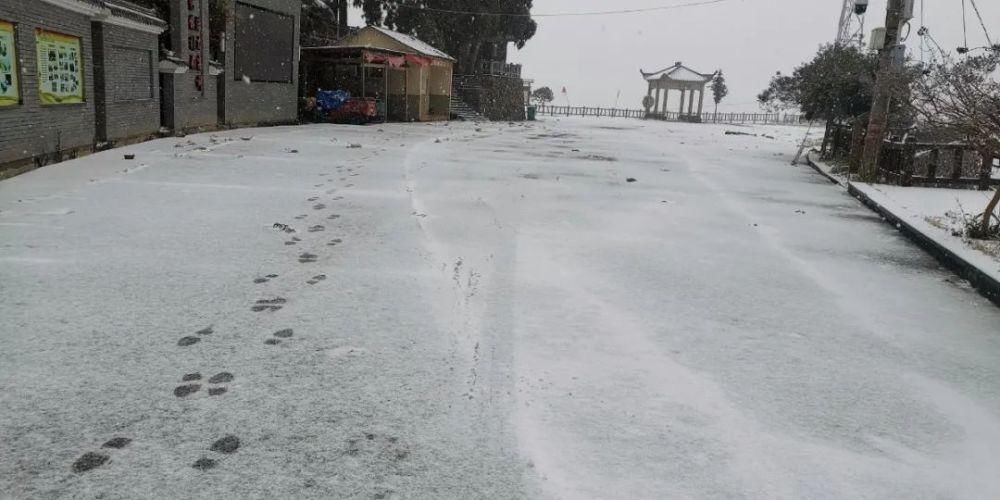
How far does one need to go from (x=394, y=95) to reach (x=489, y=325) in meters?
29.2

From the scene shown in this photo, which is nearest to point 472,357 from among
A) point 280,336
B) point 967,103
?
point 280,336

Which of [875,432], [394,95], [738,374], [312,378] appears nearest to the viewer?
[875,432]

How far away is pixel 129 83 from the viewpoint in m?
14.3

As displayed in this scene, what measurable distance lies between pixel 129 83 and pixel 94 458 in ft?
45.8

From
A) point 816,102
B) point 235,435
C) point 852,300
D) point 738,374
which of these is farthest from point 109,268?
point 816,102

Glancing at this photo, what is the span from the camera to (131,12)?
14164 millimetres

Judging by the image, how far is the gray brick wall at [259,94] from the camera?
20.2m

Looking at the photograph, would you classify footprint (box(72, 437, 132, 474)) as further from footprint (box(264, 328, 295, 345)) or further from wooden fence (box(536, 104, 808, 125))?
wooden fence (box(536, 104, 808, 125))

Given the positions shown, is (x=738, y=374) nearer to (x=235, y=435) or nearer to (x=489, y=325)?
(x=489, y=325)

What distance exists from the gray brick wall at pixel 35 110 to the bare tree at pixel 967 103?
10983 millimetres

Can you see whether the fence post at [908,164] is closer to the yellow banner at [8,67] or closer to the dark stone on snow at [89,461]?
the dark stone on snow at [89,461]

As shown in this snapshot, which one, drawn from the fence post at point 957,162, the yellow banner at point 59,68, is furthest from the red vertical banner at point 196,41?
the fence post at point 957,162

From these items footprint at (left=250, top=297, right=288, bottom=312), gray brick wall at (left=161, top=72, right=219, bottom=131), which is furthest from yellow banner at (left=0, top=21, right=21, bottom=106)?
footprint at (left=250, top=297, right=288, bottom=312)

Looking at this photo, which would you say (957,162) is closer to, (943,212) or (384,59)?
(943,212)
